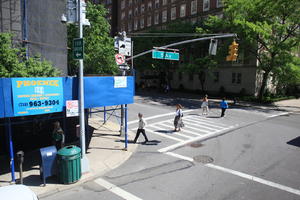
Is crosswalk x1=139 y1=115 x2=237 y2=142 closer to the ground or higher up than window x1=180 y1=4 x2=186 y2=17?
closer to the ground

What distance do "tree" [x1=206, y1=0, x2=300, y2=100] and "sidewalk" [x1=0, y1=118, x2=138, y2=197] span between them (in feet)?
59.0

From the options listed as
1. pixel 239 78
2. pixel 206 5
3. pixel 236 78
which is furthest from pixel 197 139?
pixel 206 5

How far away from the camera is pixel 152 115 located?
18.8 metres

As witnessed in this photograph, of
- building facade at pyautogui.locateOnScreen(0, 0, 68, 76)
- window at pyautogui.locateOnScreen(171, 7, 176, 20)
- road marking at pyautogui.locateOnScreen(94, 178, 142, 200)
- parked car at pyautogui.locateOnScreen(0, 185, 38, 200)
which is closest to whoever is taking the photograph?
parked car at pyautogui.locateOnScreen(0, 185, 38, 200)

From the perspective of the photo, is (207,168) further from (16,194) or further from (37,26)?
(37,26)

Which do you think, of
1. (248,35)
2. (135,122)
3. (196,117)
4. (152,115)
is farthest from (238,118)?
(248,35)

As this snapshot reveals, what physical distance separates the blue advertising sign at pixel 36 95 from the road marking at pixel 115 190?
281 cm

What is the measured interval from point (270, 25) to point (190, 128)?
1634 cm

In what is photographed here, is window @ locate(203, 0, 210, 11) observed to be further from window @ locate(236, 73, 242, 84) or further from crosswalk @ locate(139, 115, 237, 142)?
crosswalk @ locate(139, 115, 237, 142)

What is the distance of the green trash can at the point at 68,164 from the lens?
720 cm

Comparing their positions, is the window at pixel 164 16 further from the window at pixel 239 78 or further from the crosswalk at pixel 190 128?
the crosswalk at pixel 190 128

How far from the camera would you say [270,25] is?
23797 millimetres

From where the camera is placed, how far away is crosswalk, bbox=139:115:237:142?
43.1ft

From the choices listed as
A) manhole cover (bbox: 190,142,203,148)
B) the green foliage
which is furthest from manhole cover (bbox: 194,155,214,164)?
the green foliage
